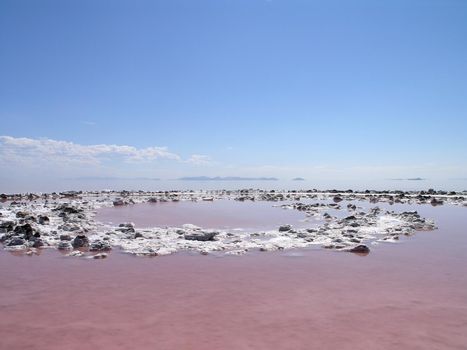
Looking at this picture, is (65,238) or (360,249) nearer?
(360,249)

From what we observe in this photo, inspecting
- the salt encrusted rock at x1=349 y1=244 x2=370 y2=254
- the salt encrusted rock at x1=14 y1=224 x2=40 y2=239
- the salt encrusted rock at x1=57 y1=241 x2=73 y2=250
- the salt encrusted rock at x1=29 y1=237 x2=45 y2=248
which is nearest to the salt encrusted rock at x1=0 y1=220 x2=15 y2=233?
the salt encrusted rock at x1=14 y1=224 x2=40 y2=239

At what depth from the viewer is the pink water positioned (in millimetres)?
6523

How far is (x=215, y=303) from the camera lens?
26.9 ft

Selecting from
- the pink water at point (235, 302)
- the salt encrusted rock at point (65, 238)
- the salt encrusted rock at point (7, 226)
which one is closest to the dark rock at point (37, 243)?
the salt encrusted rock at point (65, 238)

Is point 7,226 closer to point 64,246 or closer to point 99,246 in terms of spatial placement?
point 64,246

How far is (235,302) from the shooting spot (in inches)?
325

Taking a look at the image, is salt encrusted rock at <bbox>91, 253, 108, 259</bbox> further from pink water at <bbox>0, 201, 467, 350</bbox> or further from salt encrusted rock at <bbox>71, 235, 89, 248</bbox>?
salt encrusted rock at <bbox>71, 235, 89, 248</bbox>

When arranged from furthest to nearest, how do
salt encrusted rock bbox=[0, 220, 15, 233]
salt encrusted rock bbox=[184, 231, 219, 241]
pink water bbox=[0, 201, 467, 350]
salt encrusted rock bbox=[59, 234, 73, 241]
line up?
1. salt encrusted rock bbox=[0, 220, 15, 233]
2. salt encrusted rock bbox=[184, 231, 219, 241]
3. salt encrusted rock bbox=[59, 234, 73, 241]
4. pink water bbox=[0, 201, 467, 350]

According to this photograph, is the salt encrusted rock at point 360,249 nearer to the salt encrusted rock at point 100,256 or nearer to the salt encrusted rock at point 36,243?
the salt encrusted rock at point 100,256

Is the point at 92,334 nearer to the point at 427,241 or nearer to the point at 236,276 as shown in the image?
the point at 236,276

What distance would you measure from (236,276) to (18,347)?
534 centimetres

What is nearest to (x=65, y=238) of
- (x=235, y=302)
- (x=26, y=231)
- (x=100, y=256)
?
(x=26, y=231)

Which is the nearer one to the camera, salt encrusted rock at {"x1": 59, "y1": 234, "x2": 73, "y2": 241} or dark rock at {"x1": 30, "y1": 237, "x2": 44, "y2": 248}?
dark rock at {"x1": 30, "y1": 237, "x2": 44, "y2": 248}

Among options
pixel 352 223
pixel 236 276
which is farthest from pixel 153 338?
pixel 352 223
